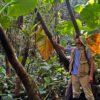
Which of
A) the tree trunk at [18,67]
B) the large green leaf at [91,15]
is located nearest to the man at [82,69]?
the large green leaf at [91,15]

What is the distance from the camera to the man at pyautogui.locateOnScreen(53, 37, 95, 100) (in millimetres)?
2582

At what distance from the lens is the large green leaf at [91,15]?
8.55 feet

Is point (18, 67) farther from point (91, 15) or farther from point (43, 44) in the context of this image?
point (91, 15)

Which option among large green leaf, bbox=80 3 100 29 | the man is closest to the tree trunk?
the man

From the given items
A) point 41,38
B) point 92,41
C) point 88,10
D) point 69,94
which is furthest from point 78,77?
point 88,10

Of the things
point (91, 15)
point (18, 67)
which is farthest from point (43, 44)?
point (18, 67)

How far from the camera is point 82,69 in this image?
8.64 ft

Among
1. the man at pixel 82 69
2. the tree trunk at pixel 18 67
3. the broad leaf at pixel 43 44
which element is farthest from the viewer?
the broad leaf at pixel 43 44

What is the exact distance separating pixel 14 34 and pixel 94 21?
1667 mm

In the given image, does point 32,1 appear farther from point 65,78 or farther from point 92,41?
point 65,78

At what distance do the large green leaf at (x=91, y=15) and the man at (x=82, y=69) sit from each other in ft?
1.50

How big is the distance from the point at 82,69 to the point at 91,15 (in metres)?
0.96

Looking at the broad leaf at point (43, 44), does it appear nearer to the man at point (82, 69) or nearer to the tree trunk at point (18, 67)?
the man at point (82, 69)

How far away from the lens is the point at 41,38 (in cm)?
291
